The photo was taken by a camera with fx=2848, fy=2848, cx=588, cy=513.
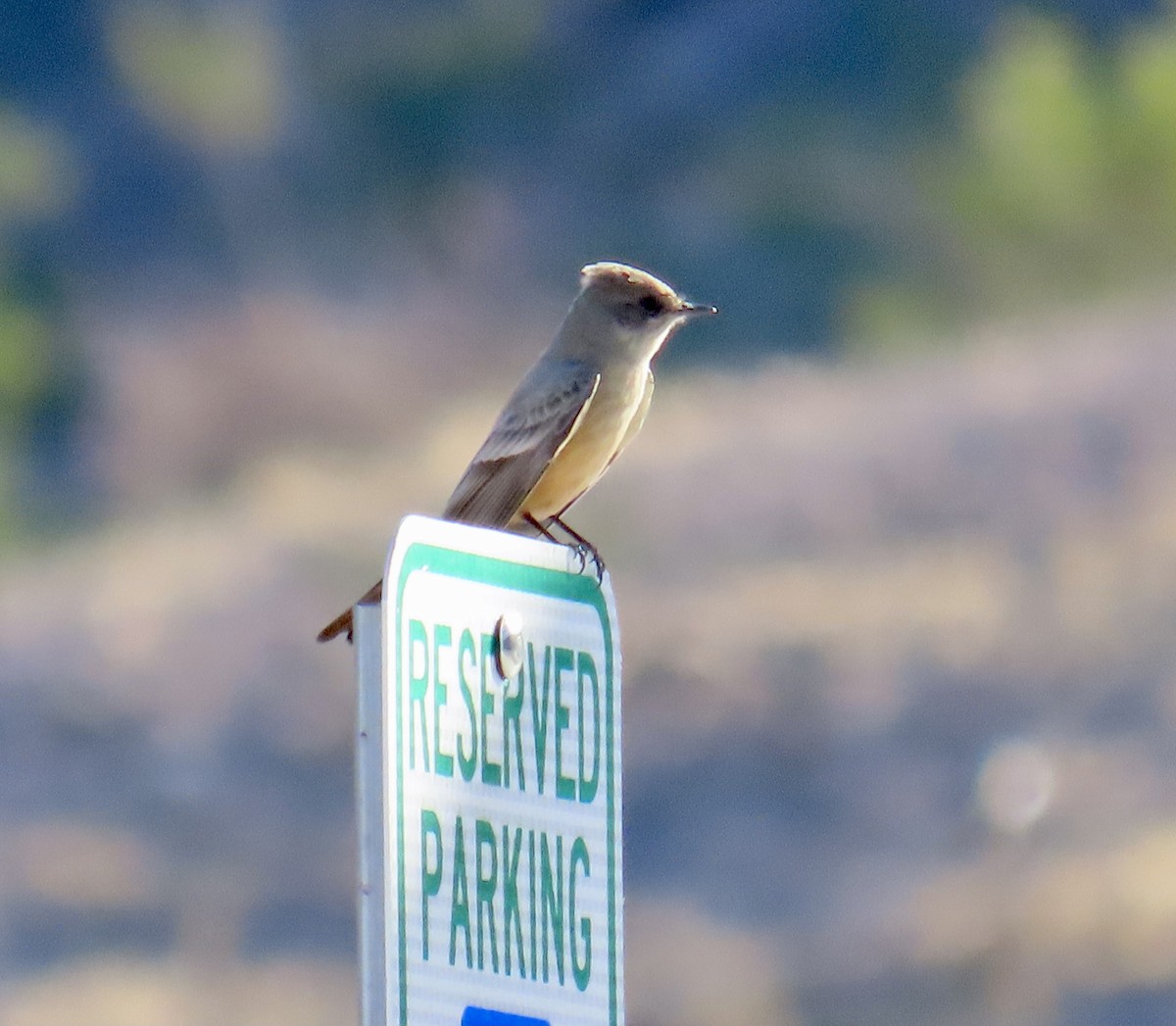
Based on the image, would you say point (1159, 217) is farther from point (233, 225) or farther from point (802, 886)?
point (802, 886)

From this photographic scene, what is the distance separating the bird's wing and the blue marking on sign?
8.53 feet

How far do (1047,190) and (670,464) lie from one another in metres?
8.71

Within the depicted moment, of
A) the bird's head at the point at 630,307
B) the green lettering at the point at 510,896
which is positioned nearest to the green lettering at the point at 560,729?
the green lettering at the point at 510,896

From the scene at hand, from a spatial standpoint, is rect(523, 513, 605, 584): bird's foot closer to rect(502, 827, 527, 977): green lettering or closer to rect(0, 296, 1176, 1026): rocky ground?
rect(502, 827, 527, 977): green lettering

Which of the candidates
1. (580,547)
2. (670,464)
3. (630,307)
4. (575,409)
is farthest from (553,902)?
(670,464)

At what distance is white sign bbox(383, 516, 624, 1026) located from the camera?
8.84ft

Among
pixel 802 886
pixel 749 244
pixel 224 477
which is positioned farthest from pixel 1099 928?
pixel 749 244

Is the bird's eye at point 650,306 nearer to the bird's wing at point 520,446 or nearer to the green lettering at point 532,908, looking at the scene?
the bird's wing at point 520,446

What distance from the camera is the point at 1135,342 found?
66.6 ft

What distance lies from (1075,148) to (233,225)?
981 centimetres

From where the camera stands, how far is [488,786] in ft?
9.45

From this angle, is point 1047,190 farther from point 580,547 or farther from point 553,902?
point 553,902

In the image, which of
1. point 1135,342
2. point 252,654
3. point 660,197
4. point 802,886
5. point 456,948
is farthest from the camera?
point 660,197

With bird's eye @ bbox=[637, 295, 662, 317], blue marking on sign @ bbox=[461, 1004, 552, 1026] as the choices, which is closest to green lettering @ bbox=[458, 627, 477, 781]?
blue marking on sign @ bbox=[461, 1004, 552, 1026]
